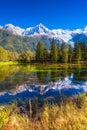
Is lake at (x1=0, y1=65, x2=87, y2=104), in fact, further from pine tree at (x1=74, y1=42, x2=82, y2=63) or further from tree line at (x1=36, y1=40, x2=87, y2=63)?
pine tree at (x1=74, y1=42, x2=82, y2=63)

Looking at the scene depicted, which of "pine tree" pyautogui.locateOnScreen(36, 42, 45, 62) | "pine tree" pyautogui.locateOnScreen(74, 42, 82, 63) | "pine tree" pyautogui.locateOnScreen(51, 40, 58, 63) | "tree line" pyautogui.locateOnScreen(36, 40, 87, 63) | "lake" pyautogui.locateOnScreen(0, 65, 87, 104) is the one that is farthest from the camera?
"pine tree" pyautogui.locateOnScreen(36, 42, 45, 62)

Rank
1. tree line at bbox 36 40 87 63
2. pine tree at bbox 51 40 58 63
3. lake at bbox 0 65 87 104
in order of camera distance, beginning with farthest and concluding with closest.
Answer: tree line at bbox 36 40 87 63 < pine tree at bbox 51 40 58 63 < lake at bbox 0 65 87 104

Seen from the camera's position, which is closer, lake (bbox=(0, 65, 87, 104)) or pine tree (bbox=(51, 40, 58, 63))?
Answer: lake (bbox=(0, 65, 87, 104))

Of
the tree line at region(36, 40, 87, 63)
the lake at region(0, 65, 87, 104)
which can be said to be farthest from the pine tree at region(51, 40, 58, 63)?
the lake at region(0, 65, 87, 104)

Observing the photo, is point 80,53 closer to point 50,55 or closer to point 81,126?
point 50,55

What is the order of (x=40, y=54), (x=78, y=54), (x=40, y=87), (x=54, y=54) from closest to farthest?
(x=40, y=87) < (x=54, y=54) < (x=78, y=54) < (x=40, y=54)

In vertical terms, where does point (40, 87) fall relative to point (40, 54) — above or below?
below

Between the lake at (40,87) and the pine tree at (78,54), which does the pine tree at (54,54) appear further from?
the lake at (40,87)

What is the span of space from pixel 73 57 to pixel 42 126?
13135 cm

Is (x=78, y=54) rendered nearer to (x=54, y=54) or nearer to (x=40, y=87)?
(x=54, y=54)

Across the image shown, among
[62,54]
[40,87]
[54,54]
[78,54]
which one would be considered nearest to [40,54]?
[54,54]

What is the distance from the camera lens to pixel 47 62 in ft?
469

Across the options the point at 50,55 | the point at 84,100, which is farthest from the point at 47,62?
the point at 84,100

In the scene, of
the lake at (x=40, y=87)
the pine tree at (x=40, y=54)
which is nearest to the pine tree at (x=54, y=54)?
the pine tree at (x=40, y=54)
